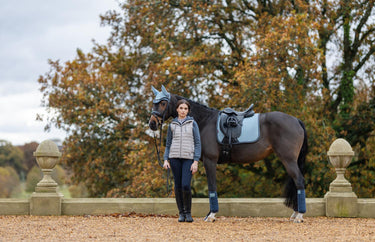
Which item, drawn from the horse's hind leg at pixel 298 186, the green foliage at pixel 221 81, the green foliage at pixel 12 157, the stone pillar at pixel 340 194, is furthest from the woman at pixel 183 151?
the green foliage at pixel 12 157

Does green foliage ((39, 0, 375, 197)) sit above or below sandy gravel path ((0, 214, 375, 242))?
above

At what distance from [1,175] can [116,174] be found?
14979mm

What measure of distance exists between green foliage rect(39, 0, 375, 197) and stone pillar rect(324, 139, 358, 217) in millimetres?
3814

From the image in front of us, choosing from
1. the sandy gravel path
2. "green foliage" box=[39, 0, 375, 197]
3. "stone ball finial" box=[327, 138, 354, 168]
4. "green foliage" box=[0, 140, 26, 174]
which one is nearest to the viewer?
the sandy gravel path

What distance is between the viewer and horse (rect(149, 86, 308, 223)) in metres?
7.29

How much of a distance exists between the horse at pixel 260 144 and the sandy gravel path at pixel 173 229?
44 cm

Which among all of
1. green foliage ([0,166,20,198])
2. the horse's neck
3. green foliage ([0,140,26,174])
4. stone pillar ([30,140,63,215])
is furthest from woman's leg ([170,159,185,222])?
green foliage ([0,140,26,174])

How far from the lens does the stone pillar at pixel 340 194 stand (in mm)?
8477

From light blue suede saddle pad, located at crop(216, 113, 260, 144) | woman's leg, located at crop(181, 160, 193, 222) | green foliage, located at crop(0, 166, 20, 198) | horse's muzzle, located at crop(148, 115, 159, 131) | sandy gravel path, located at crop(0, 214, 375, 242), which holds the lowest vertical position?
green foliage, located at crop(0, 166, 20, 198)

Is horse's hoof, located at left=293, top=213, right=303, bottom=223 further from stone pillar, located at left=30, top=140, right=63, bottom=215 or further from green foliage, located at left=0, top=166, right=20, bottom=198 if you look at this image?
green foliage, located at left=0, top=166, right=20, bottom=198

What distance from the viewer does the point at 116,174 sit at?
15938 millimetres

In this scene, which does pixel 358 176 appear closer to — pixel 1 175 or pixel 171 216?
pixel 171 216

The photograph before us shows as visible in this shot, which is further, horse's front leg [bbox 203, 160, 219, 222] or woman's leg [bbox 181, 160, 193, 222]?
horse's front leg [bbox 203, 160, 219, 222]

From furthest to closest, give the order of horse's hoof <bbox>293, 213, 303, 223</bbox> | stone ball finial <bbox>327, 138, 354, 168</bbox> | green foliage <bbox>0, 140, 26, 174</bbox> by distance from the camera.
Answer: green foliage <bbox>0, 140, 26, 174</bbox> → stone ball finial <bbox>327, 138, 354, 168</bbox> → horse's hoof <bbox>293, 213, 303, 223</bbox>
